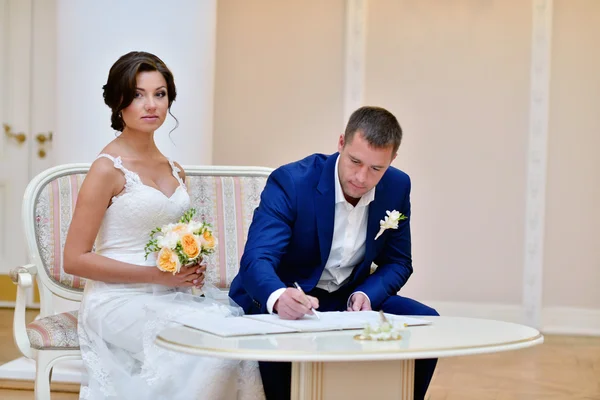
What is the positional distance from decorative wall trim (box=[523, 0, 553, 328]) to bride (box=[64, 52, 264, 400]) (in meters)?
4.30

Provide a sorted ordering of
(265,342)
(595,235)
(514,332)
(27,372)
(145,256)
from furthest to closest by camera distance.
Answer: (595,235) → (27,372) → (145,256) → (514,332) → (265,342)

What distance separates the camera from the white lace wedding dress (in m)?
3.10

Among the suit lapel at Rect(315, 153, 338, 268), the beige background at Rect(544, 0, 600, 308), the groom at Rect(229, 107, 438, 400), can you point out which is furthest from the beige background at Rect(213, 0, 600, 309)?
the suit lapel at Rect(315, 153, 338, 268)

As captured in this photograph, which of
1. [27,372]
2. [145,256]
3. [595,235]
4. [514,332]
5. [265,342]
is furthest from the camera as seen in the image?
[595,235]

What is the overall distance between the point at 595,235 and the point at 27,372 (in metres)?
4.65

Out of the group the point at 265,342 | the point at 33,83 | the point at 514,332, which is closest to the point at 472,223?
the point at 33,83

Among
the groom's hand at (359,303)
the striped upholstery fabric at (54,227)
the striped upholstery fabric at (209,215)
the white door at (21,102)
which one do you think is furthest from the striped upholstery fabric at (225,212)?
the white door at (21,102)

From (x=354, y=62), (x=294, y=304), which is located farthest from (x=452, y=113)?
(x=294, y=304)

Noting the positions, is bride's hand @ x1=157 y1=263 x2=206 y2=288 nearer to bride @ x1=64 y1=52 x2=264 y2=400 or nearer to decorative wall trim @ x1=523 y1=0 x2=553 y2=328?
bride @ x1=64 y1=52 x2=264 y2=400

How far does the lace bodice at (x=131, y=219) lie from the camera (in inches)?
140

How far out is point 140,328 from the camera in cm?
334

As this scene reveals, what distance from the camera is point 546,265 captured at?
24.4 feet

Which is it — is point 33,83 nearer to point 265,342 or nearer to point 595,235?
point 595,235

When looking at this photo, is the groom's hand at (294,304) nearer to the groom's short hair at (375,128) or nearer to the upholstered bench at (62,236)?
the groom's short hair at (375,128)
